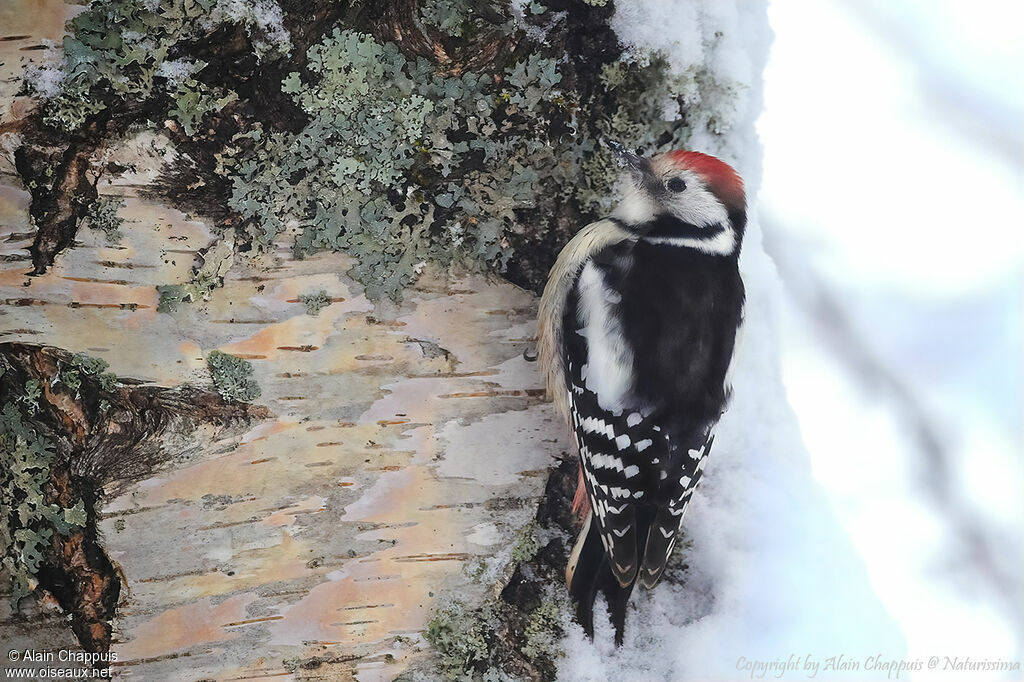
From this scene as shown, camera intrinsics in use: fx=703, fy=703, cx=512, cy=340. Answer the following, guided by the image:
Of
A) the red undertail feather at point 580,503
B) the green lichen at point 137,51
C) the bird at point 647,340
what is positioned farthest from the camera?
the red undertail feather at point 580,503

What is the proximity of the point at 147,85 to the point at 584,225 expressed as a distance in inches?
34.2

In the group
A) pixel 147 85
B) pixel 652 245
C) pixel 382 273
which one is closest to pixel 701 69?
pixel 652 245

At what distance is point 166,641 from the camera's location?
1397mm

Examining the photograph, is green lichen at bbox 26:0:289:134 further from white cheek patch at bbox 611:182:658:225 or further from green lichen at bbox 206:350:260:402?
white cheek patch at bbox 611:182:658:225

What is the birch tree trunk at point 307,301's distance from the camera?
129cm

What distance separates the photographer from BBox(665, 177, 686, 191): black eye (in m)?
1.40

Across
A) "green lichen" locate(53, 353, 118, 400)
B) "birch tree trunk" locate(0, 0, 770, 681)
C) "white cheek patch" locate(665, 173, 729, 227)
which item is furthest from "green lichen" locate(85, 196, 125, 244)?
"white cheek patch" locate(665, 173, 729, 227)

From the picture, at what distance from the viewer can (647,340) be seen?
1.36 metres

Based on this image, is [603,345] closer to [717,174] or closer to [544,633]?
[717,174]

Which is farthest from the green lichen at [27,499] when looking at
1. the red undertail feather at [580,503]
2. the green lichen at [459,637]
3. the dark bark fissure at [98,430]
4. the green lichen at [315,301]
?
the red undertail feather at [580,503]

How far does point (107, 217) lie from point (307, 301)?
15.2 inches

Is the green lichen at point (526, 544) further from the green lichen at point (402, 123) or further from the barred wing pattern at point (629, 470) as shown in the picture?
the green lichen at point (402, 123)

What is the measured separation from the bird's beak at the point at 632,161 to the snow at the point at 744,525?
192 millimetres

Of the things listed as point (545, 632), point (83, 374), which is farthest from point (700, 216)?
point (83, 374)
